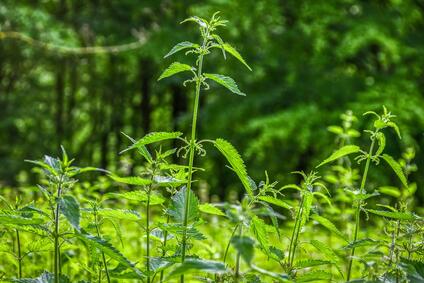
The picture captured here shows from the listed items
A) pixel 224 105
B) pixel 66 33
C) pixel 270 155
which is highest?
pixel 66 33

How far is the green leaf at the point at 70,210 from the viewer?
3.31 feet

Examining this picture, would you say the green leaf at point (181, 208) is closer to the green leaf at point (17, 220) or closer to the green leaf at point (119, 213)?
the green leaf at point (119, 213)

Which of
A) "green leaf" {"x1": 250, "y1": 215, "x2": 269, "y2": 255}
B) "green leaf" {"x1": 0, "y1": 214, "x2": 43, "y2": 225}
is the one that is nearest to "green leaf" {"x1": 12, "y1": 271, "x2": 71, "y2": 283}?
"green leaf" {"x1": 0, "y1": 214, "x2": 43, "y2": 225}

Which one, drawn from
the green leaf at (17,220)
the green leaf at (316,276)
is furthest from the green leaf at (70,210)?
the green leaf at (316,276)

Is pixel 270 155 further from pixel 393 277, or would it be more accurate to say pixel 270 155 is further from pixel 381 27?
pixel 393 277

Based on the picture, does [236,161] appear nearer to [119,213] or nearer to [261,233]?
[261,233]

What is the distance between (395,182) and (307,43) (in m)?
1.84

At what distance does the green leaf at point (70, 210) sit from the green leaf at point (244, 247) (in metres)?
0.27

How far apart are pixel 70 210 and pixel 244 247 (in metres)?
0.31

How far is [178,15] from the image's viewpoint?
916 centimetres

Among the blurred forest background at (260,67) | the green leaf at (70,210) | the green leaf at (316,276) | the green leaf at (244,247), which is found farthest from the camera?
the blurred forest background at (260,67)

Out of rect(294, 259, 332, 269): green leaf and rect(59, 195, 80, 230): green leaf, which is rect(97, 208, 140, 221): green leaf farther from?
rect(294, 259, 332, 269): green leaf

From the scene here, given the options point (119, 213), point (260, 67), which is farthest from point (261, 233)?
point (260, 67)

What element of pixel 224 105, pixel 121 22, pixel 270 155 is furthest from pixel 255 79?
pixel 121 22
